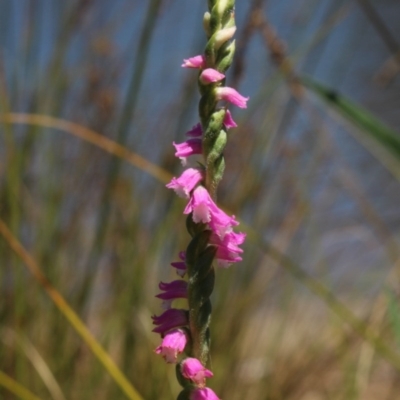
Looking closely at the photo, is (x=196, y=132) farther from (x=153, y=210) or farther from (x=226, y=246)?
(x=153, y=210)

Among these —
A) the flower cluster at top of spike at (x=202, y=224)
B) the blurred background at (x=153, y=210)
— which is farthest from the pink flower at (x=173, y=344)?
the blurred background at (x=153, y=210)

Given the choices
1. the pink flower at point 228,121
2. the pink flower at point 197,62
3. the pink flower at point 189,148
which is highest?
the pink flower at point 197,62

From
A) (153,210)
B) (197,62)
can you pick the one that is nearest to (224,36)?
(197,62)

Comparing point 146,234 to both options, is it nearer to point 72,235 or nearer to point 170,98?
point 72,235

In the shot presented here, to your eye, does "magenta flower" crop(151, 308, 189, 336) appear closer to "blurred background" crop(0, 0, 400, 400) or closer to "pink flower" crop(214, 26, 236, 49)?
"pink flower" crop(214, 26, 236, 49)

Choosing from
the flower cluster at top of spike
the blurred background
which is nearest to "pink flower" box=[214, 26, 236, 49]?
the flower cluster at top of spike

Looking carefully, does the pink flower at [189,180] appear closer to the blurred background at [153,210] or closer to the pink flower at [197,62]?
the pink flower at [197,62]

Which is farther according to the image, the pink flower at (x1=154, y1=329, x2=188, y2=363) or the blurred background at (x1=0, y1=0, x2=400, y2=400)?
the blurred background at (x1=0, y1=0, x2=400, y2=400)
